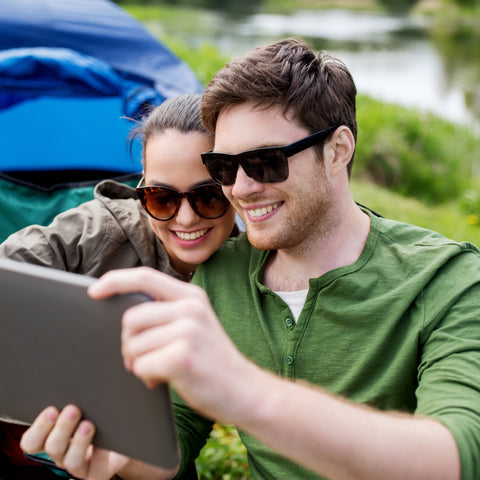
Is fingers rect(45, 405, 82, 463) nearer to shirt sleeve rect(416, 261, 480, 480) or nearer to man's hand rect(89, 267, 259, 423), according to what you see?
man's hand rect(89, 267, 259, 423)

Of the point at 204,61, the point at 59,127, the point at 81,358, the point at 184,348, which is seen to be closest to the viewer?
the point at 184,348

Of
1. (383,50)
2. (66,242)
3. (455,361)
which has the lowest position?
(383,50)

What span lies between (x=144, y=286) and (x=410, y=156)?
5.34m

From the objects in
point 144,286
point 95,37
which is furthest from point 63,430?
point 95,37

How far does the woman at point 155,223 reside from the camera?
1.62 m

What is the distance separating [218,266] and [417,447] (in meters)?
0.86

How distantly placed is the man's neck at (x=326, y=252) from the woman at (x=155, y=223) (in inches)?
Result: 10.9

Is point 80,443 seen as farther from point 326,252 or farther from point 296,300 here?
point 326,252

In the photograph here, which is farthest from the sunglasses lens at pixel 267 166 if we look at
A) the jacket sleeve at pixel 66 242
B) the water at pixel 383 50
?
the water at pixel 383 50

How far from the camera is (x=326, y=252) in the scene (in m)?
1.46

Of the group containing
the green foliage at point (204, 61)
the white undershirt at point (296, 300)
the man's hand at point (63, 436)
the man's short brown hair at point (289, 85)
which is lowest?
the green foliage at point (204, 61)

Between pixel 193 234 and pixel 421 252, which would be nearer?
pixel 421 252

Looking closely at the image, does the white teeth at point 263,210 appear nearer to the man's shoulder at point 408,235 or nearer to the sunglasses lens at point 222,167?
the sunglasses lens at point 222,167

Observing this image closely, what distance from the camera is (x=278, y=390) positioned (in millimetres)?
802
